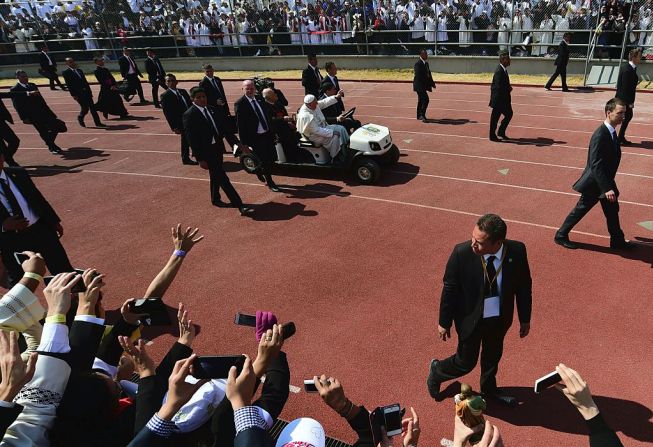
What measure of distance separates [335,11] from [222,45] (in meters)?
6.47

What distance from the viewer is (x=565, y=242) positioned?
21.6 ft

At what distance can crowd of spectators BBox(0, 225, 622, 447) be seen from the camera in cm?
220

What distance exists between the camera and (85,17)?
83.3 feet

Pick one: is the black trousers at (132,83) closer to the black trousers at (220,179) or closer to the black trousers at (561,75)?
the black trousers at (220,179)

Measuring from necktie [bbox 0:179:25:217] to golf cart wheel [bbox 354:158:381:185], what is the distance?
5802 millimetres

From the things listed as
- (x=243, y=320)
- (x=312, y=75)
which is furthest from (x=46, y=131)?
(x=243, y=320)

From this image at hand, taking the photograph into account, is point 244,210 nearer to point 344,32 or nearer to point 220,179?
point 220,179

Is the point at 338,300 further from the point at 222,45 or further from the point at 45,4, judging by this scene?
the point at 45,4

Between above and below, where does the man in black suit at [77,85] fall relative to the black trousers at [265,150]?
above

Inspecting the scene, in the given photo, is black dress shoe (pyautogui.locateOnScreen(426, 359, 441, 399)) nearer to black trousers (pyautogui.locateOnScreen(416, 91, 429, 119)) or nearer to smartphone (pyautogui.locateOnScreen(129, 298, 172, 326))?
smartphone (pyautogui.locateOnScreen(129, 298, 172, 326))

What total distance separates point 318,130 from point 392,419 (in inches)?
275

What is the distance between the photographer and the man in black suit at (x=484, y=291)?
3.62 metres

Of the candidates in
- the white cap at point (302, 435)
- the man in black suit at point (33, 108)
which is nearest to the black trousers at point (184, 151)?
the man in black suit at point (33, 108)

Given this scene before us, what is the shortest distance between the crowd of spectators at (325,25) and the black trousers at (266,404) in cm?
1679
